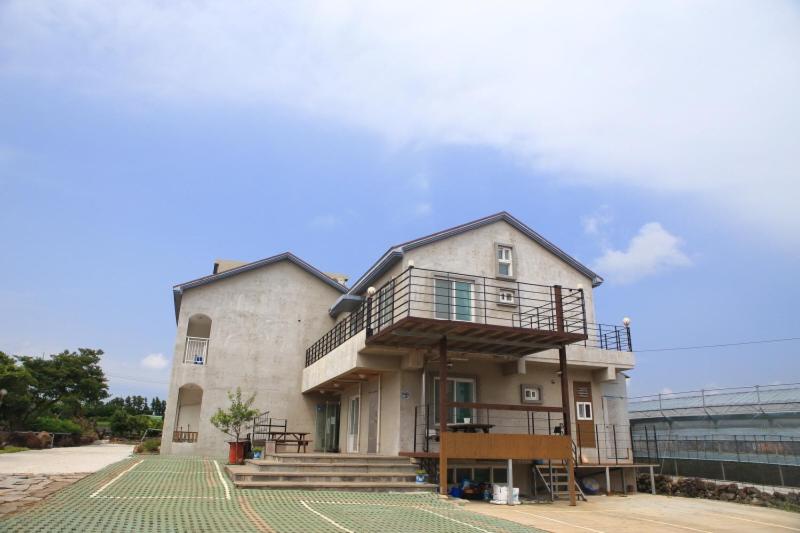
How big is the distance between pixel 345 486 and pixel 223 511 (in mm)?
4592

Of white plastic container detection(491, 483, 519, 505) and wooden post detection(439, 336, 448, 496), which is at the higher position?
wooden post detection(439, 336, 448, 496)

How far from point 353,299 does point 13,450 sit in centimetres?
1586

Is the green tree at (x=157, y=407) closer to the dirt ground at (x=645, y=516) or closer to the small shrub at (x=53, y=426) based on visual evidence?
the small shrub at (x=53, y=426)

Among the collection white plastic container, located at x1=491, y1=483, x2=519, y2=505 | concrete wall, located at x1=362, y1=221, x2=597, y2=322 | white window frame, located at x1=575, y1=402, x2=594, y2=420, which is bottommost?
white plastic container, located at x1=491, y1=483, x2=519, y2=505

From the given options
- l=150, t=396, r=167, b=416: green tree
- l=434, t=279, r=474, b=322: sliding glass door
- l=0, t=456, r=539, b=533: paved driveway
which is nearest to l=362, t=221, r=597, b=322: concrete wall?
l=434, t=279, r=474, b=322: sliding glass door

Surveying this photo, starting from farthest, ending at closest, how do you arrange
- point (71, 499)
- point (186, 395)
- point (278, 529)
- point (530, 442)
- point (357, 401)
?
point (186, 395), point (357, 401), point (530, 442), point (71, 499), point (278, 529)

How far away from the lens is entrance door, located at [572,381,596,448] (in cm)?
1866

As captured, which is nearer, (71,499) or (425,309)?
(71,499)

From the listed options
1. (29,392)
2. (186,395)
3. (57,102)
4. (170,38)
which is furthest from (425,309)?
(29,392)

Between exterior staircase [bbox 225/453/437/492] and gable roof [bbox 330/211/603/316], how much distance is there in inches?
242

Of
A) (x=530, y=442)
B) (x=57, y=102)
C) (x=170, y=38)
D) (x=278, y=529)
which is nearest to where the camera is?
(x=278, y=529)

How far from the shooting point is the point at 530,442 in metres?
14.3

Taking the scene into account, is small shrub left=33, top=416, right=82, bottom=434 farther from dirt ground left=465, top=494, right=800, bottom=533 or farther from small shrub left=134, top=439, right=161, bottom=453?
dirt ground left=465, top=494, right=800, bottom=533

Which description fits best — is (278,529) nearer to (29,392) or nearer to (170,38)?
(170,38)
